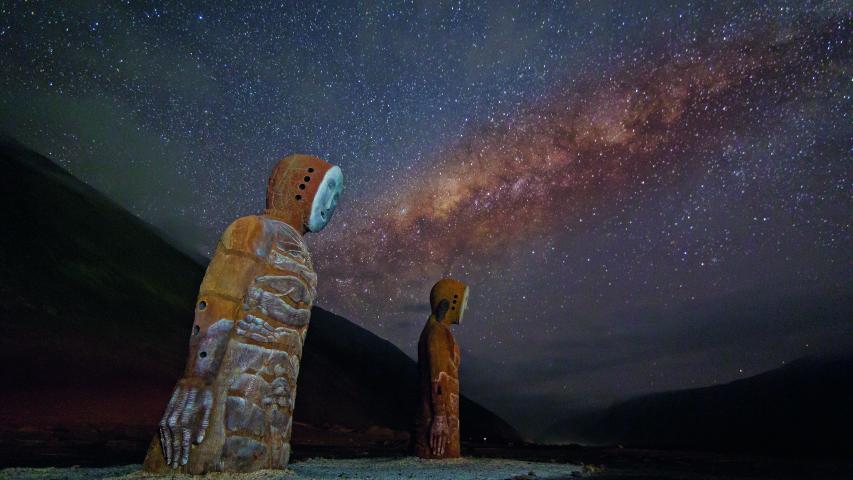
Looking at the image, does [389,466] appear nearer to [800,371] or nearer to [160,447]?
[160,447]

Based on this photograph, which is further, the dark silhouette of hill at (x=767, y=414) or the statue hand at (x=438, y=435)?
the dark silhouette of hill at (x=767, y=414)

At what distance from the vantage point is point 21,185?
38.7 meters

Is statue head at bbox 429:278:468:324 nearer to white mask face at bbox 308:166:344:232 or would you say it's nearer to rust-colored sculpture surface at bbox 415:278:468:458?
rust-colored sculpture surface at bbox 415:278:468:458

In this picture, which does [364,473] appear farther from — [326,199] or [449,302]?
[449,302]

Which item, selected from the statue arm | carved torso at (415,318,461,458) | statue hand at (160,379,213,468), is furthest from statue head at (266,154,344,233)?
carved torso at (415,318,461,458)

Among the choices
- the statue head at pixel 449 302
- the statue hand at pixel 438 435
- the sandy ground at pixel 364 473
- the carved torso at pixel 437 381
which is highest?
the statue head at pixel 449 302

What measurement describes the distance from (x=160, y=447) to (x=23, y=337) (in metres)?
22.9

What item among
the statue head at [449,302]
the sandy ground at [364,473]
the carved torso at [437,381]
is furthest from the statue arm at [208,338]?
the statue head at [449,302]

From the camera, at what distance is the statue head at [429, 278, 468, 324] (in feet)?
37.0

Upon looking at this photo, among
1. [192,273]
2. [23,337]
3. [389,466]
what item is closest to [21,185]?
[192,273]

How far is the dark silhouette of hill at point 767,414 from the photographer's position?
193 ft

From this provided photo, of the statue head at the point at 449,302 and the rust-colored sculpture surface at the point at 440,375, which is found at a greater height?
the statue head at the point at 449,302

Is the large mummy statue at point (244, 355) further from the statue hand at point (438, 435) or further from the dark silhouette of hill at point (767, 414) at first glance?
the dark silhouette of hill at point (767, 414)

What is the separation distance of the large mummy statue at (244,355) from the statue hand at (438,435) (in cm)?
459
